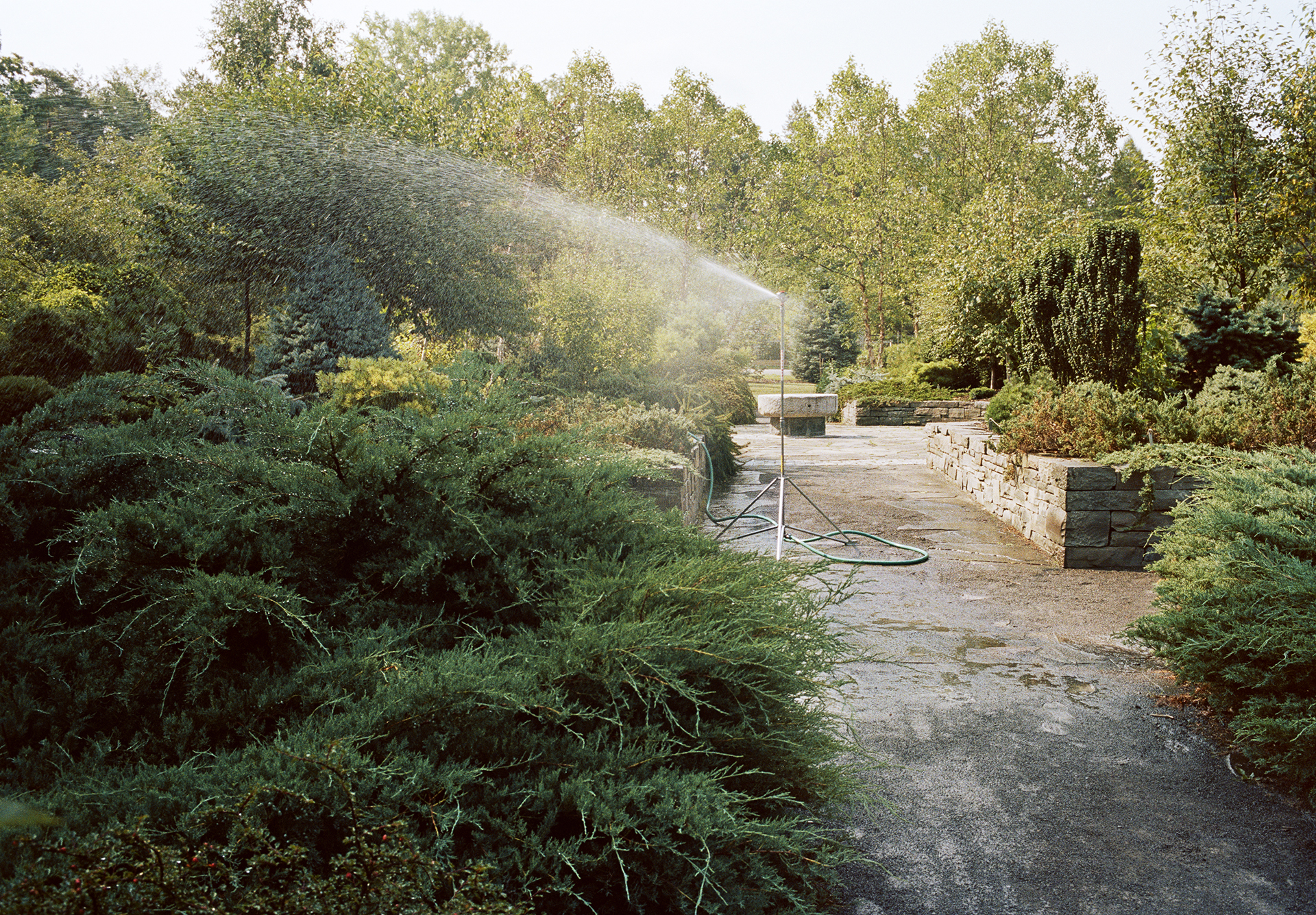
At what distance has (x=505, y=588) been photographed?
2.29 m

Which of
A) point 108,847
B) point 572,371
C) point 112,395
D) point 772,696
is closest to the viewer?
point 108,847

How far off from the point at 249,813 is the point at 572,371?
9.26m

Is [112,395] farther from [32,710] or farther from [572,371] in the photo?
[572,371]

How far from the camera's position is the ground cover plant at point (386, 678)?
4.57ft

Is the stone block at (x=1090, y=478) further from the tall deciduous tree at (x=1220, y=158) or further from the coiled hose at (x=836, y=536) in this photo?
the tall deciduous tree at (x=1220, y=158)

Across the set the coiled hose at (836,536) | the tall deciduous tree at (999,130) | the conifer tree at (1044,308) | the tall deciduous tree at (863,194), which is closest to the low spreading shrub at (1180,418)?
the coiled hose at (836,536)

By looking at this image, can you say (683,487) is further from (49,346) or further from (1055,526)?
(49,346)

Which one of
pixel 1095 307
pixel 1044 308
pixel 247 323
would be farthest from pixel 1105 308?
pixel 247 323

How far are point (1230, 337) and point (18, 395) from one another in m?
11.0

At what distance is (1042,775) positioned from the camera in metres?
2.91

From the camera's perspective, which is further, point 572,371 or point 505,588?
point 572,371

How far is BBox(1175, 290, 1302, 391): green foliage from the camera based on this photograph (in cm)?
884

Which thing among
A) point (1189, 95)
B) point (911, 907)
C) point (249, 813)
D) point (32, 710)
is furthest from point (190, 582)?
point (1189, 95)

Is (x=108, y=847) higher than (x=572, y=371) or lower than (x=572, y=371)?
lower
